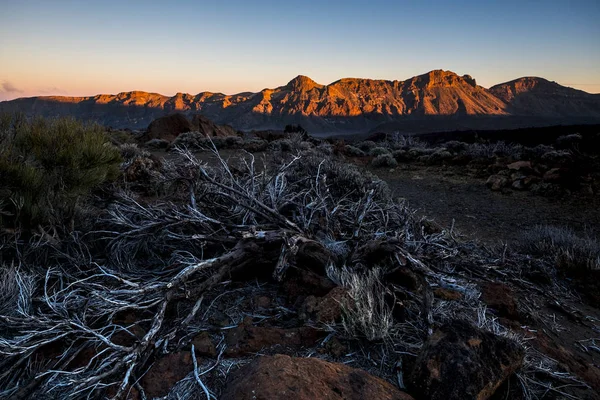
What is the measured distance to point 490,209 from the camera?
777cm

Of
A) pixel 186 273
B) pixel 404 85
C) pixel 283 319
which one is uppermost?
pixel 404 85

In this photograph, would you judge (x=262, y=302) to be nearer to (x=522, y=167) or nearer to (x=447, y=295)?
(x=447, y=295)

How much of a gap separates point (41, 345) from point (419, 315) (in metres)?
2.35

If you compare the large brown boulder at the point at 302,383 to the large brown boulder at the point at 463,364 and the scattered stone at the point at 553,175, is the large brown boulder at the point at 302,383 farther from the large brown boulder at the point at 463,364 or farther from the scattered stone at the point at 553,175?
the scattered stone at the point at 553,175

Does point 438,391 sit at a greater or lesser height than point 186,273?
lesser

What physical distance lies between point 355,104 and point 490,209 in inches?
3998

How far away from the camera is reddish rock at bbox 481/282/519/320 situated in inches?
113

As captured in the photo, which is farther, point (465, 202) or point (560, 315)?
point (465, 202)

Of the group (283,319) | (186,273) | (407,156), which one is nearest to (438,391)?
(283,319)

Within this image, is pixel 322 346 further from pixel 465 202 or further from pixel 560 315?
pixel 465 202

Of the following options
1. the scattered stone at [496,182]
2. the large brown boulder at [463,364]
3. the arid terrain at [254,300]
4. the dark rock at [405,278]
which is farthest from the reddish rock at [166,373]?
the scattered stone at [496,182]

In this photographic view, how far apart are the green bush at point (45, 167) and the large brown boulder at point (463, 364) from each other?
11.1ft

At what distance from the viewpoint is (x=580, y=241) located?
4.73 metres

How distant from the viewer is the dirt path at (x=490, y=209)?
6442mm
